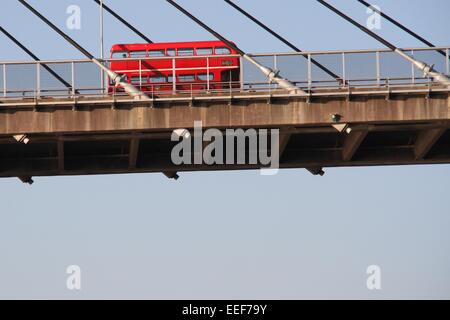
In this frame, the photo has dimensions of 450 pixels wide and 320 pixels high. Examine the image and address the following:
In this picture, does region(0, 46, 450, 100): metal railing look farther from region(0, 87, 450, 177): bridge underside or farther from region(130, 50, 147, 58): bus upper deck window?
region(130, 50, 147, 58): bus upper deck window

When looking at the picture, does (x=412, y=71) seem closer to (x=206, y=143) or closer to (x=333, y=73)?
(x=333, y=73)

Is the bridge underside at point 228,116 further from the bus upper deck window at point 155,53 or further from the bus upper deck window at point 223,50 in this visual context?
the bus upper deck window at point 155,53

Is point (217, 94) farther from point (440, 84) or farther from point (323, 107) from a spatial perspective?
point (440, 84)

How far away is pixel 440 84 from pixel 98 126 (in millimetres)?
14417

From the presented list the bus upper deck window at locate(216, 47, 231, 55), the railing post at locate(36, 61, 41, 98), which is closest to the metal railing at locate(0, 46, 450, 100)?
the railing post at locate(36, 61, 41, 98)

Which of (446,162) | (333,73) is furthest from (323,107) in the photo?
(446,162)

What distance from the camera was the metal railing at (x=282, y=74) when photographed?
63094mm

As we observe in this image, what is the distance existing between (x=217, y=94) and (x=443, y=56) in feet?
32.1

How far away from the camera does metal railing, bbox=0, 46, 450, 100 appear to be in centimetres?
6309

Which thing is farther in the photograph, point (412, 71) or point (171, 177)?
point (171, 177)

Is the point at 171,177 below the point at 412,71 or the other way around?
below

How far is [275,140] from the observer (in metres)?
65.6

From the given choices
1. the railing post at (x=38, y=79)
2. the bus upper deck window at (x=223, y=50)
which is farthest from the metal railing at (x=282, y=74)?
the bus upper deck window at (x=223, y=50)

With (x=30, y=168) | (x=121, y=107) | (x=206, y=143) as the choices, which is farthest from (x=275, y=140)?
(x=30, y=168)
